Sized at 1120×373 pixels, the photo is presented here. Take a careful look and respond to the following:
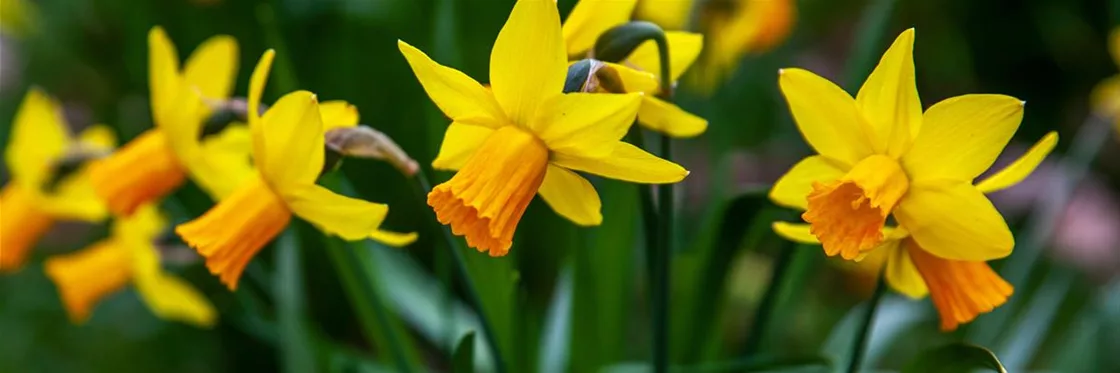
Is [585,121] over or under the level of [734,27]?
over

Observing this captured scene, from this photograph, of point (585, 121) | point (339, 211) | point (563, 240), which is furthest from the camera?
point (563, 240)

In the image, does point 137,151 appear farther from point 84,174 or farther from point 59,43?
point 59,43

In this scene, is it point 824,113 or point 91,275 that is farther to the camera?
point 91,275

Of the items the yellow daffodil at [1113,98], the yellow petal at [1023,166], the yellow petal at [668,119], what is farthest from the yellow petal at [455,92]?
the yellow daffodil at [1113,98]

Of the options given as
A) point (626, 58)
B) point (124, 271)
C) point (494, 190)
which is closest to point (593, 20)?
point (626, 58)

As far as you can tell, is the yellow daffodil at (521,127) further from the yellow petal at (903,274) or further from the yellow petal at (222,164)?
the yellow petal at (222,164)

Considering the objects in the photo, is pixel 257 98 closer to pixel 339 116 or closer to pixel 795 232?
pixel 339 116

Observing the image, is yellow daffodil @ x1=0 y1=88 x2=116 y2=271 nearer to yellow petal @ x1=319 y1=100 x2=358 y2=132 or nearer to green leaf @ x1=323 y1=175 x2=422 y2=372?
green leaf @ x1=323 y1=175 x2=422 y2=372
